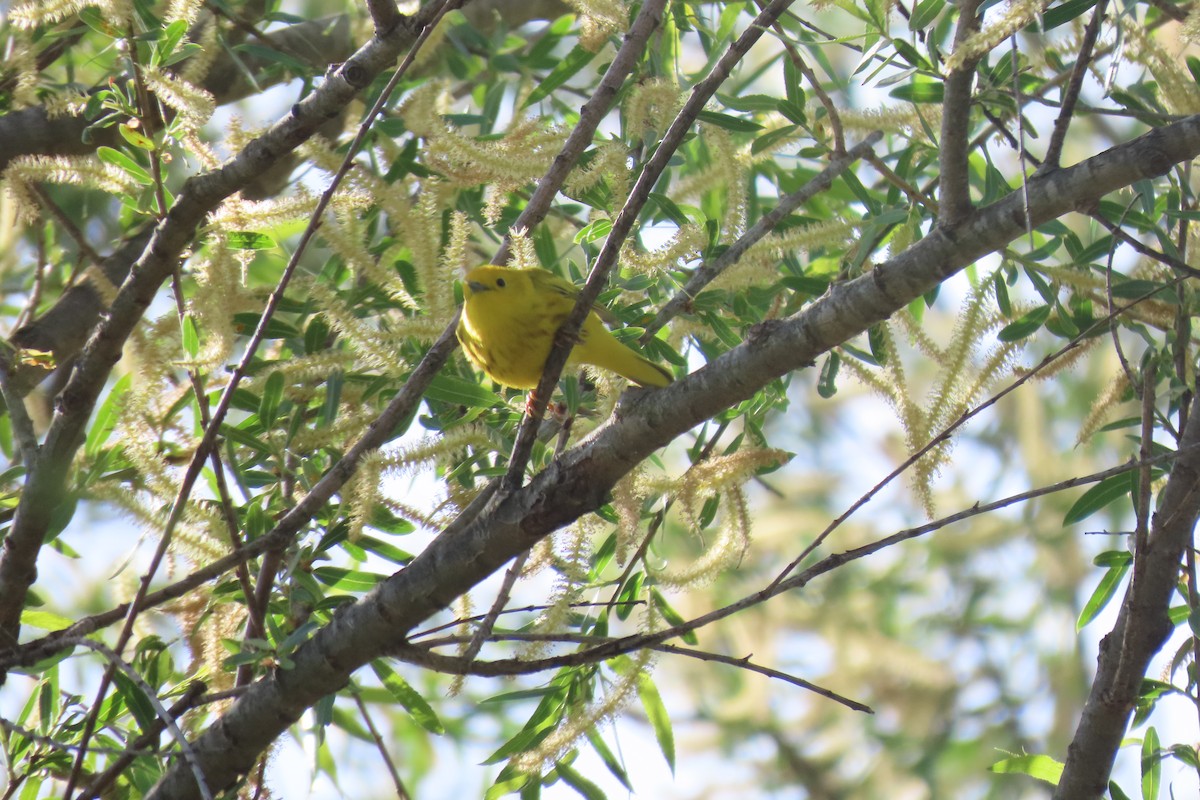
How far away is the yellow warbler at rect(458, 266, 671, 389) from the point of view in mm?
2369

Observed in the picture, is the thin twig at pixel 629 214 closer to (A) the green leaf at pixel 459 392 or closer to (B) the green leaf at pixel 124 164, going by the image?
(A) the green leaf at pixel 459 392

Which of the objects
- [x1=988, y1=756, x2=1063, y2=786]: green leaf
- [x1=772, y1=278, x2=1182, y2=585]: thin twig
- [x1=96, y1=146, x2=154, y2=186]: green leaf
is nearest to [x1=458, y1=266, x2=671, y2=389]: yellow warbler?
[x1=772, y1=278, x2=1182, y2=585]: thin twig

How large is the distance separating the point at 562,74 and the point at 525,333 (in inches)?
45.2

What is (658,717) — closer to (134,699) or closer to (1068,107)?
(134,699)

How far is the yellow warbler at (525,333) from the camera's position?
7.77 feet

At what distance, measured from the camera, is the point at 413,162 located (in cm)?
314

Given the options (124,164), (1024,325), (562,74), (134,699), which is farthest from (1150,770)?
(124,164)

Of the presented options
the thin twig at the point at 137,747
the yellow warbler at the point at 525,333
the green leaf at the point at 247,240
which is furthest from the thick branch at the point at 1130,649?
the green leaf at the point at 247,240

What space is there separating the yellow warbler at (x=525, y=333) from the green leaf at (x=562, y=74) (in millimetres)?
858

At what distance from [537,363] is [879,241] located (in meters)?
0.97

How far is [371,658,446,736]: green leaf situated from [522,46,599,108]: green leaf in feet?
5.42

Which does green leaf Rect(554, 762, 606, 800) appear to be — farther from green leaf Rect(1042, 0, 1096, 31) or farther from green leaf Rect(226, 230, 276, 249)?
green leaf Rect(1042, 0, 1096, 31)

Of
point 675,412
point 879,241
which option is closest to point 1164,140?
point 675,412

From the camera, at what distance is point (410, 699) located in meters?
2.65
